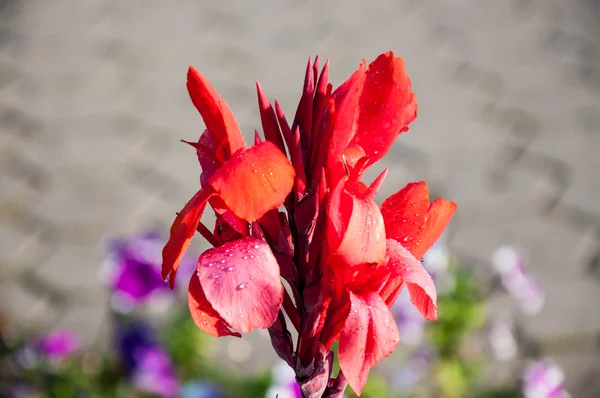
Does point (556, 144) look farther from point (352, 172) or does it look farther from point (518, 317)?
point (352, 172)

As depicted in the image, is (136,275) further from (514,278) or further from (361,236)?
(361,236)

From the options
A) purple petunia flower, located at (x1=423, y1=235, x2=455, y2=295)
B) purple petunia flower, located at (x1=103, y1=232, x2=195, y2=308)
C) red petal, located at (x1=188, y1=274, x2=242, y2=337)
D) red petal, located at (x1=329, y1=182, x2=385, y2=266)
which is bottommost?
purple petunia flower, located at (x1=103, y1=232, x2=195, y2=308)

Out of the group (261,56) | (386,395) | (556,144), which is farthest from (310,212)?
(261,56)

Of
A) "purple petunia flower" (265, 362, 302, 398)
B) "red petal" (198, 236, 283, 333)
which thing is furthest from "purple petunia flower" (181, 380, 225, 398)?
Answer: "red petal" (198, 236, 283, 333)

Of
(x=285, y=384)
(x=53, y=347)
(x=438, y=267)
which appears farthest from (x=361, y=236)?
(x=53, y=347)

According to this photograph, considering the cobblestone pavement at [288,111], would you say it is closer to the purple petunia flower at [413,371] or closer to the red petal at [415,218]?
the purple petunia flower at [413,371]

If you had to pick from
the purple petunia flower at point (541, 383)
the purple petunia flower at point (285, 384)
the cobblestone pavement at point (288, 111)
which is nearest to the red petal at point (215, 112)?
the purple petunia flower at point (285, 384)

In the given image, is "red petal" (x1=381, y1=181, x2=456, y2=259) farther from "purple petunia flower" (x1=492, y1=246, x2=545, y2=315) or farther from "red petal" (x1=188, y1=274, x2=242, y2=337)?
"purple petunia flower" (x1=492, y1=246, x2=545, y2=315)
